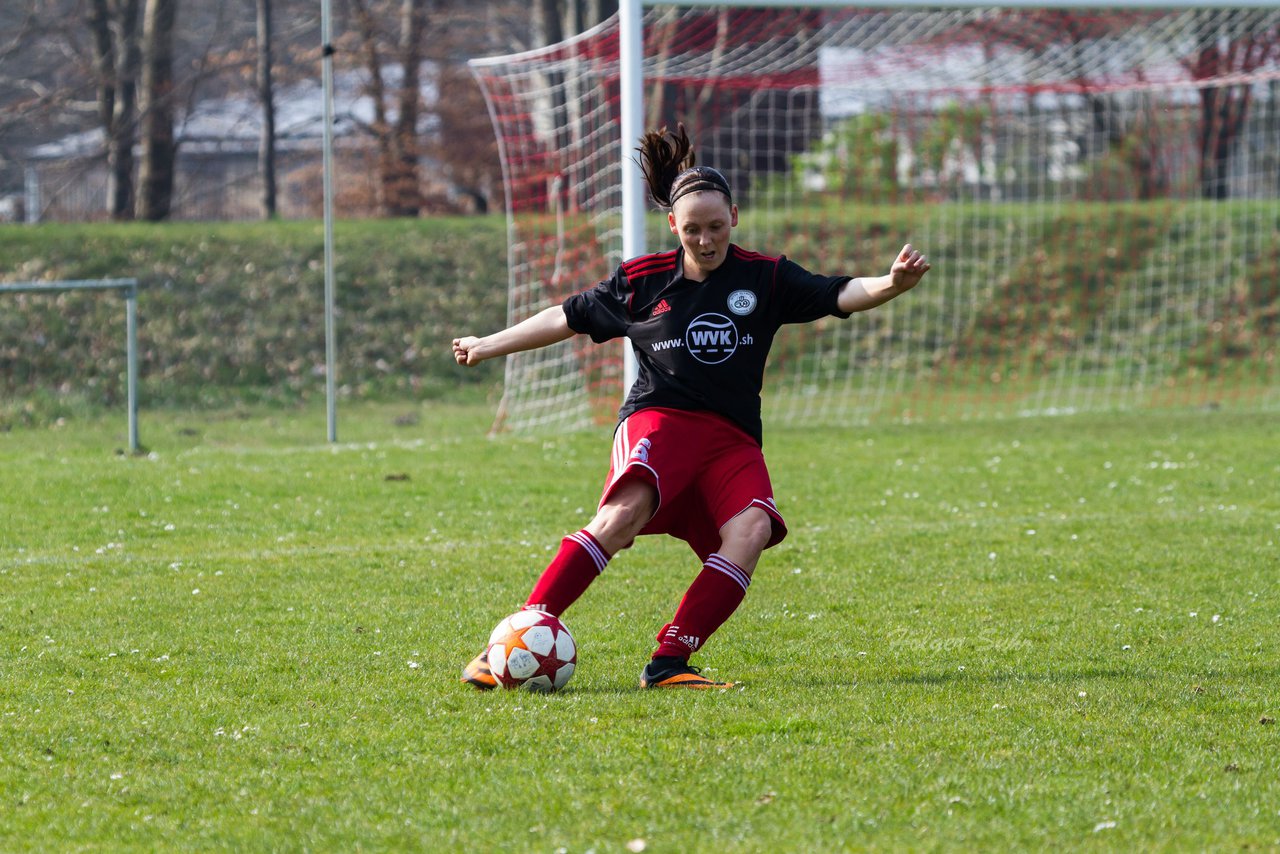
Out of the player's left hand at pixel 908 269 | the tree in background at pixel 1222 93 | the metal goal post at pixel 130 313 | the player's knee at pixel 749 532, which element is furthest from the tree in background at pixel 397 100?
the player's left hand at pixel 908 269

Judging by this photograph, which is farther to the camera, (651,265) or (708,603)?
(651,265)

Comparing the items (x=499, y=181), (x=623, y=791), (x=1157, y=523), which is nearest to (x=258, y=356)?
(x=499, y=181)

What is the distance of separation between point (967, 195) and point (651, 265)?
17.4 metres

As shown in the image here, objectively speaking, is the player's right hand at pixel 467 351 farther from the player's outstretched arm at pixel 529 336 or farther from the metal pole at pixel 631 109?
the metal pole at pixel 631 109

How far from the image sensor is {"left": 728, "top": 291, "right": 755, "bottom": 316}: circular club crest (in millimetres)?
5379

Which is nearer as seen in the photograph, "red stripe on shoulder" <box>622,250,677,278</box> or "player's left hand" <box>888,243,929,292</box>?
"player's left hand" <box>888,243,929,292</box>

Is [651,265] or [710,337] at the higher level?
[651,265]

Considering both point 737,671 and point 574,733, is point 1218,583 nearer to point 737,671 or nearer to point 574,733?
point 737,671

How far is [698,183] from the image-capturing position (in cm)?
533

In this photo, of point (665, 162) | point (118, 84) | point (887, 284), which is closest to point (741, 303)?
point (887, 284)

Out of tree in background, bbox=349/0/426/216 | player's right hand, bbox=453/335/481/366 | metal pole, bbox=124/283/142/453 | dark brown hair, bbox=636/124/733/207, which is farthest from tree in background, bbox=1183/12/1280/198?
tree in background, bbox=349/0/426/216

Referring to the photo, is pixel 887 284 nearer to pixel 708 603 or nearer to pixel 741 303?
pixel 741 303

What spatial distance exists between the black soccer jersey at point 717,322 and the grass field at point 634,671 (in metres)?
0.96

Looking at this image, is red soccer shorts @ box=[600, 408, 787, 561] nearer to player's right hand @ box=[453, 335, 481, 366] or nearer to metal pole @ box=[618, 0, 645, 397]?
player's right hand @ box=[453, 335, 481, 366]
